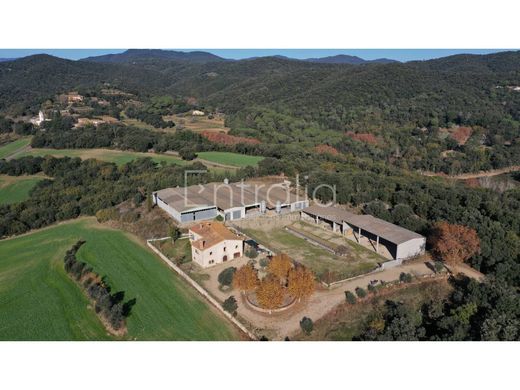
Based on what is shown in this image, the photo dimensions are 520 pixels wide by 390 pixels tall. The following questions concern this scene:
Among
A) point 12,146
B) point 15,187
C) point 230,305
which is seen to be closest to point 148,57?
point 12,146

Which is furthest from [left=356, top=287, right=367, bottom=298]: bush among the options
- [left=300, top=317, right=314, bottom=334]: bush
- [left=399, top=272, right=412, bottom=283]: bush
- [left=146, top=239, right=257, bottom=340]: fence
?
[left=146, top=239, right=257, bottom=340]: fence

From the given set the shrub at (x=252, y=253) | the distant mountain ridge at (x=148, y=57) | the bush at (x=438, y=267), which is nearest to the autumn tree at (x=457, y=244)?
the bush at (x=438, y=267)

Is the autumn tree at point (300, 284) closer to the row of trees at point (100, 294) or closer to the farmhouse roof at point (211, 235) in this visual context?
the farmhouse roof at point (211, 235)

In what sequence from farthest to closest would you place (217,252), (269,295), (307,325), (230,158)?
(230,158), (217,252), (269,295), (307,325)

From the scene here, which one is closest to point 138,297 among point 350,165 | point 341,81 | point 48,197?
point 48,197

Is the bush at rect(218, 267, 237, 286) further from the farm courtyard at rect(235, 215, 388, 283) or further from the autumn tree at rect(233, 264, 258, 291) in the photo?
the farm courtyard at rect(235, 215, 388, 283)

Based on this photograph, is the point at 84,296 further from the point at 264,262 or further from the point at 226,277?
the point at 264,262

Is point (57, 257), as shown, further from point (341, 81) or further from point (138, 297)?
point (341, 81)
